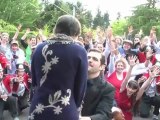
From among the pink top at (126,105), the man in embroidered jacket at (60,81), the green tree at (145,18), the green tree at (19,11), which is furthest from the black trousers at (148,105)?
the green tree at (145,18)

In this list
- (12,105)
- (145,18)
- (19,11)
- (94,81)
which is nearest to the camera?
(94,81)

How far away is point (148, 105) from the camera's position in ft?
25.4

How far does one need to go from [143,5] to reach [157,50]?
33804 millimetres

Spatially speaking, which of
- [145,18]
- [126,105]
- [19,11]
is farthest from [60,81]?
[145,18]

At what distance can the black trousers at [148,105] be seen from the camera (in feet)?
24.8

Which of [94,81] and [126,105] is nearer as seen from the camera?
[94,81]

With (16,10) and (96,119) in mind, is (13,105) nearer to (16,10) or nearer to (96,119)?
(96,119)

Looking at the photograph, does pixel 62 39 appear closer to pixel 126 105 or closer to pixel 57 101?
pixel 57 101

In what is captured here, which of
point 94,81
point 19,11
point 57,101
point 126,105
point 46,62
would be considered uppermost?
point 19,11

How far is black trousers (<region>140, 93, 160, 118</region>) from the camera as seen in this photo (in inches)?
298

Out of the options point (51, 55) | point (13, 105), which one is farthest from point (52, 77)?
point (13, 105)

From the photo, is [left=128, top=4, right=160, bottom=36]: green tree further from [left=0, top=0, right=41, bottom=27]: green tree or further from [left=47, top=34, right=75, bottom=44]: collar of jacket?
[left=47, top=34, right=75, bottom=44]: collar of jacket

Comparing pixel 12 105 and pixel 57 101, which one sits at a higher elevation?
pixel 57 101

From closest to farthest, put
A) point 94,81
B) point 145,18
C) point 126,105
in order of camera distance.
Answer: point 94,81 → point 126,105 → point 145,18
